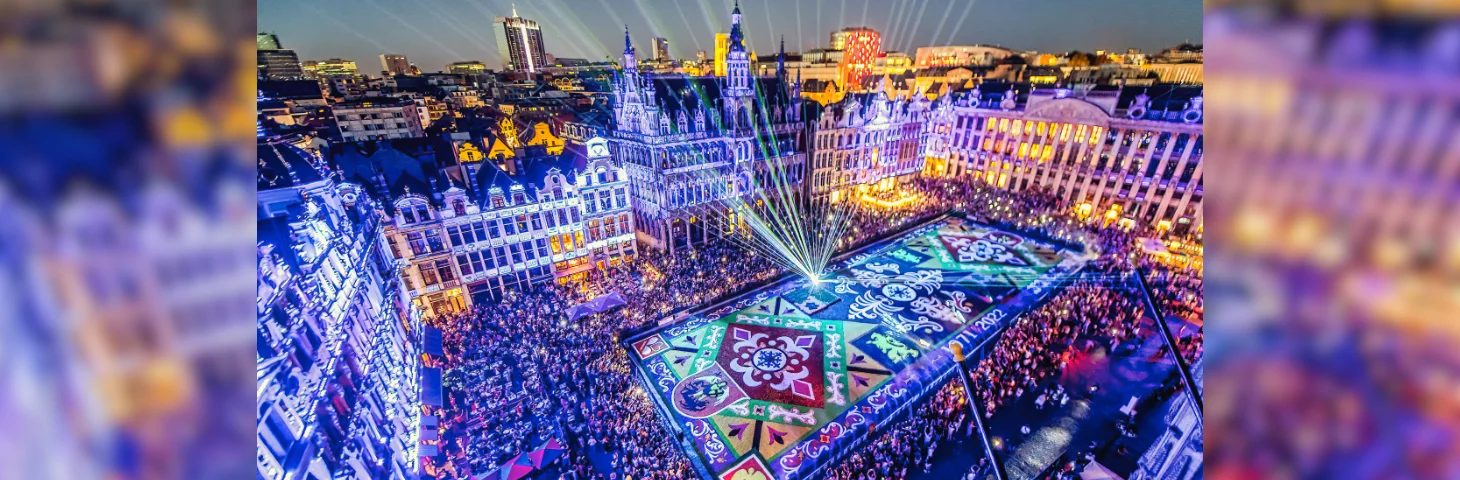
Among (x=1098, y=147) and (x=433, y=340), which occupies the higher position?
(x=1098, y=147)

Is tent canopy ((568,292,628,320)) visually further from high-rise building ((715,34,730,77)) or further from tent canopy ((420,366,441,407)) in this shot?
high-rise building ((715,34,730,77))

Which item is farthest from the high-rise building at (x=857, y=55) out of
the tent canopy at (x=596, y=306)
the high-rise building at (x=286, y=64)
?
the high-rise building at (x=286, y=64)

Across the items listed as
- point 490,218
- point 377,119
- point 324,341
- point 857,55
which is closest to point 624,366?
point 324,341

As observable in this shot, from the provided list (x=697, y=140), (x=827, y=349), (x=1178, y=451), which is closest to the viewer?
(x=1178, y=451)

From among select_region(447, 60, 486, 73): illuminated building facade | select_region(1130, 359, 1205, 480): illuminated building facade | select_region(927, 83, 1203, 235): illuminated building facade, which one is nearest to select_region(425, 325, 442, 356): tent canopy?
select_region(1130, 359, 1205, 480): illuminated building facade

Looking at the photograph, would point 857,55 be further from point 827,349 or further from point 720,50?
point 827,349
